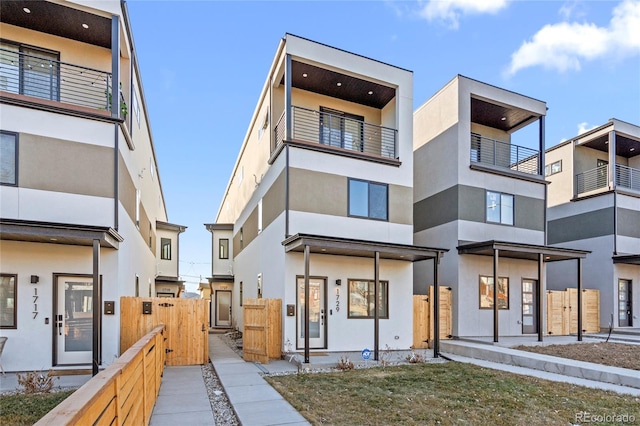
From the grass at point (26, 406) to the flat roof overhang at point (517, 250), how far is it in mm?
12460

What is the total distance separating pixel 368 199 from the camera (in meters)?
13.6

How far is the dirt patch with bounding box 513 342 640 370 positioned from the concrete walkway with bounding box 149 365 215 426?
9.65 m

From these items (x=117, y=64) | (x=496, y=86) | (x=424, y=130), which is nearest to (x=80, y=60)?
(x=117, y=64)

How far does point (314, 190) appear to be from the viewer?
12656 millimetres

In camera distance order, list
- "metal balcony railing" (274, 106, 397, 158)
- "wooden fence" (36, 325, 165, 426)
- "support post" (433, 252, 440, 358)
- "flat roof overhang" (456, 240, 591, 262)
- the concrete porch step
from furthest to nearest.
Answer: "metal balcony railing" (274, 106, 397, 158) < "flat roof overhang" (456, 240, 591, 262) < "support post" (433, 252, 440, 358) < the concrete porch step < "wooden fence" (36, 325, 165, 426)

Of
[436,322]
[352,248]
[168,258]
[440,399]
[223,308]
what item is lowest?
[223,308]

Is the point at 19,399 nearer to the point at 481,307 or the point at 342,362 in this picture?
the point at 342,362

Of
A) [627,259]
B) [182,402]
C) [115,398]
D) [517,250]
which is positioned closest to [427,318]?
[517,250]

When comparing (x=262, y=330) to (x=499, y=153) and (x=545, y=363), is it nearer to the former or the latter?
(x=545, y=363)

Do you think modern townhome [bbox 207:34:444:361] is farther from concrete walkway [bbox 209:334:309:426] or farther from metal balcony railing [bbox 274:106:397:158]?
concrete walkway [bbox 209:334:309:426]

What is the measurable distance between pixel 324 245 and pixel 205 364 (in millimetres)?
4517

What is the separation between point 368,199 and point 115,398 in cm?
1085

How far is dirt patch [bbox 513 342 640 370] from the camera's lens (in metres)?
10.4

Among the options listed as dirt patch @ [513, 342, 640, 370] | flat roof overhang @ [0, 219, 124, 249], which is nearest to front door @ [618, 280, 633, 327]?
dirt patch @ [513, 342, 640, 370]
